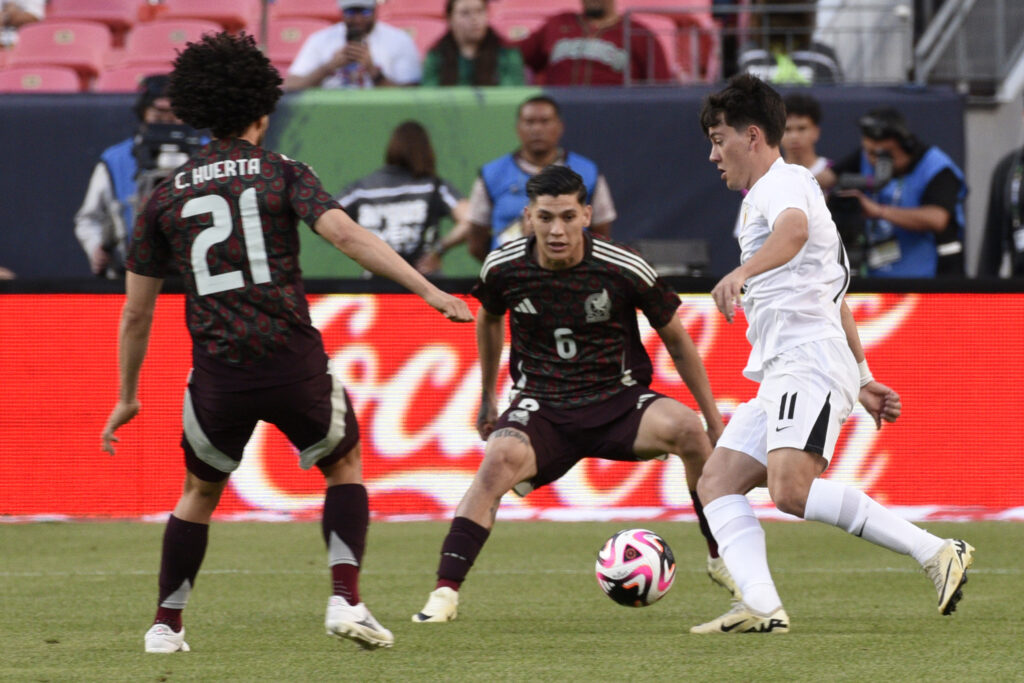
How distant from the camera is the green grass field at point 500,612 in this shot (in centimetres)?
471

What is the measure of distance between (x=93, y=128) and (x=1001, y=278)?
6038 mm

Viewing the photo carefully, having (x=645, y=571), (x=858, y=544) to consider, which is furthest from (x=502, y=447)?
(x=858, y=544)

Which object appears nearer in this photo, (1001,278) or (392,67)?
(1001,278)

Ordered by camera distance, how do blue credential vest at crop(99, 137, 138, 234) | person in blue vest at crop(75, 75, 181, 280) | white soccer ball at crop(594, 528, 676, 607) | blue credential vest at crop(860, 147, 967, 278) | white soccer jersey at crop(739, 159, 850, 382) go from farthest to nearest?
blue credential vest at crop(99, 137, 138, 234)
person in blue vest at crop(75, 75, 181, 280)
blue credential vest at crop(860, 147, 967, 278)
white soccer ball at crop(594, 528, 676, 607)
white soccer jersey at crop(739, 159, 850, 382)

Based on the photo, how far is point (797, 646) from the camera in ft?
16.6

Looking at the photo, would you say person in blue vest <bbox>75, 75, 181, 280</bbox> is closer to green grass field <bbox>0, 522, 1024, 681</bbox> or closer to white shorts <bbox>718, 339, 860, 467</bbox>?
green grass field <bbox>0, 522, 1024, 681</bbox>

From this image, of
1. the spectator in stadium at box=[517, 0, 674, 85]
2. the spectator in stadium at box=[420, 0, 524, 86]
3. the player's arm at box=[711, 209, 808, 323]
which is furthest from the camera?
the spectator in stadium at box=[517, 0, 674, 85]

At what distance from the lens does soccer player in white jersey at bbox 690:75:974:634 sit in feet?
16.5

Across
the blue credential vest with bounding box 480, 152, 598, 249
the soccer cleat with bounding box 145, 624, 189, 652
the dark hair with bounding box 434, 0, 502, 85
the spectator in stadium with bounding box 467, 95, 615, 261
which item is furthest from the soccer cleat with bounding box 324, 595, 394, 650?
the dark hair with bounding box 434, 0, 502, 85

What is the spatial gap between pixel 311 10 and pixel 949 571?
10374 millimetres

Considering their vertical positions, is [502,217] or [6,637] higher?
[502,217]

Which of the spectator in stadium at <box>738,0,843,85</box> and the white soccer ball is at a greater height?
the spectator in stadium at <box>738,0,843,85</box>

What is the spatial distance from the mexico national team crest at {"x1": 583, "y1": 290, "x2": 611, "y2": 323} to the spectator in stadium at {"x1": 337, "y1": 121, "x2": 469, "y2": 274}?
3276 millimetres

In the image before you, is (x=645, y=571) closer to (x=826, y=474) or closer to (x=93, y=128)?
(x=826, y=474)
